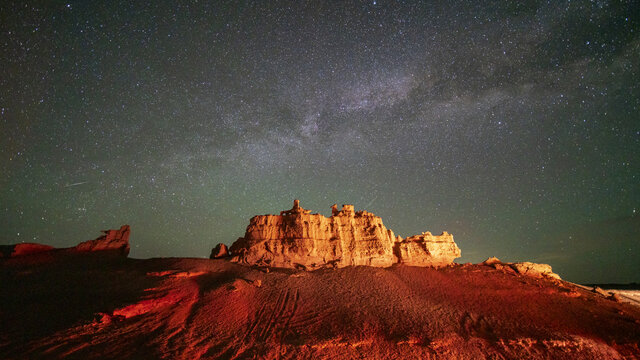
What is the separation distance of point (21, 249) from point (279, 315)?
86.8ft

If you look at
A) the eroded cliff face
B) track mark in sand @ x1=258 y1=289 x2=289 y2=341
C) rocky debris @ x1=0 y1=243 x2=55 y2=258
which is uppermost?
rocky debris @ x1=0 y1=243 x2=55 y2=258

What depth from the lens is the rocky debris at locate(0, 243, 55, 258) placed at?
2461 cm

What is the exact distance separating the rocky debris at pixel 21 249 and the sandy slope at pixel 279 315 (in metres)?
2.36

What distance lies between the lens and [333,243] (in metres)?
30.5

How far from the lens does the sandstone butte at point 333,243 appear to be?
93.7 ft

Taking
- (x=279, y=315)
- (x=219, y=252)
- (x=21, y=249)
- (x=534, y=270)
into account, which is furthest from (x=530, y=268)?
(x=21, y=249)

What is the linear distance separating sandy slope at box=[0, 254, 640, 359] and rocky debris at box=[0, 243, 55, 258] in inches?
92.9

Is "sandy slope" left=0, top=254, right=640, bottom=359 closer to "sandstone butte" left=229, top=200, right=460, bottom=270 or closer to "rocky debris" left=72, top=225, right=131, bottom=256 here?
"rocky debris" left=72, top=225, right=131, bottom=256

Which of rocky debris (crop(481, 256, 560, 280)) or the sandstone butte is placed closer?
the sandstone butte

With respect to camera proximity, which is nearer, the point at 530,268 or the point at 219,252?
the point at 219,252

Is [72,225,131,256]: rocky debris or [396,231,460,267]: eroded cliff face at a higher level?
[72,225,131,256]: rocky debris

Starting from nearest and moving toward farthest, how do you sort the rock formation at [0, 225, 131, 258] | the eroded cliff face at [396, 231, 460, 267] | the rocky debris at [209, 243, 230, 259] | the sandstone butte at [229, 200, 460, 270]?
the rock formation at [0, 225, 131, 258] → the sandstone butte at [229, 200, 460, 270] → the rocky debris at [209, 243, 230, 259] → the eroded cliff face at [396, 231, 460, 267]

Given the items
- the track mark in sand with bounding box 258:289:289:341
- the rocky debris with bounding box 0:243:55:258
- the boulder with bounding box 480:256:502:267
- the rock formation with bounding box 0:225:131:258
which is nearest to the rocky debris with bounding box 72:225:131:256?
the rock formation with bounding box 0:225:131:258

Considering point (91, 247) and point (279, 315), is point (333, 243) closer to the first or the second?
point (279, 315)
